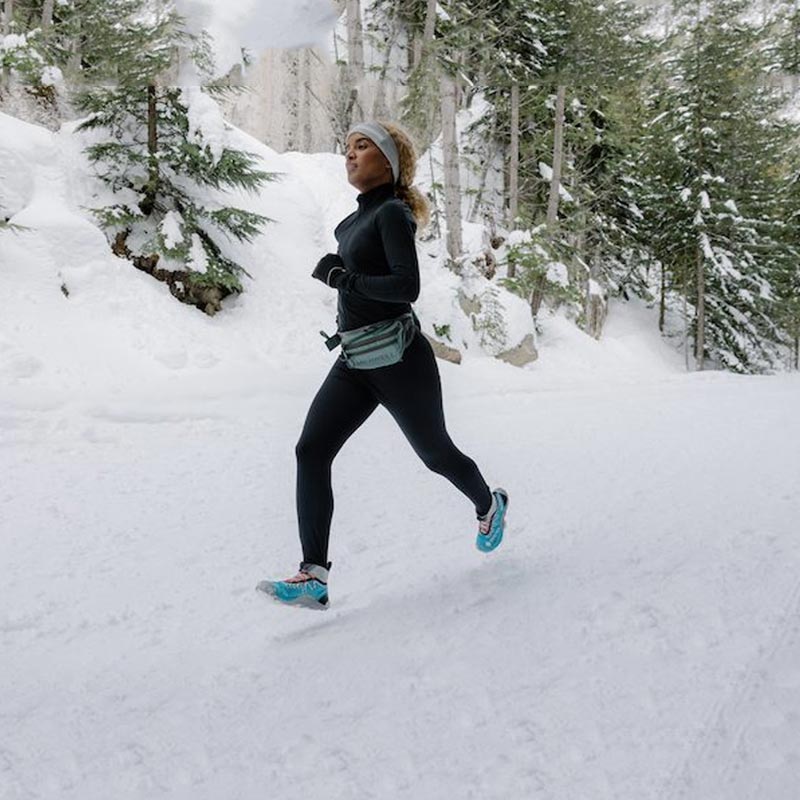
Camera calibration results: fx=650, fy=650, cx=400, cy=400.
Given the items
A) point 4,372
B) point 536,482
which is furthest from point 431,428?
point 4,372

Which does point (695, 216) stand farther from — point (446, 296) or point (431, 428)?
point (431, 428)

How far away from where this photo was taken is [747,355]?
22.9m

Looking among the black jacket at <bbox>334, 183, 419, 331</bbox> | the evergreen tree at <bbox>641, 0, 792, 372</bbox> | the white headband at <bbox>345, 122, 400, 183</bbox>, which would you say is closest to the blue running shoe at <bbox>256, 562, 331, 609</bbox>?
the black jacket at <bbox>334, 183, 419, 331</bbox>

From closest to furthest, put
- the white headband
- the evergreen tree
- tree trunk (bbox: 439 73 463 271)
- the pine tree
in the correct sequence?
1. the white headband
2. the pine tree
3. tree trunk (bbox: 439 73 463 271)
4. the evergreen tree

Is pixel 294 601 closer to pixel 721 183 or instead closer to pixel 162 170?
pixel 162 170

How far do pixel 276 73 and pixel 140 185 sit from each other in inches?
1088

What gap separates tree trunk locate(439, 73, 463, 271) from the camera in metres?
14.3

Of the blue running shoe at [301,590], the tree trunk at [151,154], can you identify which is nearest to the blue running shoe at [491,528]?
the blue running shoe at [301,590]

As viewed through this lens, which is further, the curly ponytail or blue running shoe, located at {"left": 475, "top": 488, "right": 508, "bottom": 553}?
blue running shoe, located at {"left": 475, "top": 488, "right": 508, "bottom": 553}

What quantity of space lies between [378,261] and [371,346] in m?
0.38

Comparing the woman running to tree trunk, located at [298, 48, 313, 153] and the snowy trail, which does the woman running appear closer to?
the snowy trail

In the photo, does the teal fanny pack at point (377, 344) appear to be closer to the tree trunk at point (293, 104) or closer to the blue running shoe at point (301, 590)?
the blue running shoe at point (301, 590)

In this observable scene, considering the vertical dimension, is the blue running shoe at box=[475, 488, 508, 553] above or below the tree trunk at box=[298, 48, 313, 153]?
below

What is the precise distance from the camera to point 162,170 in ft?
37.2
